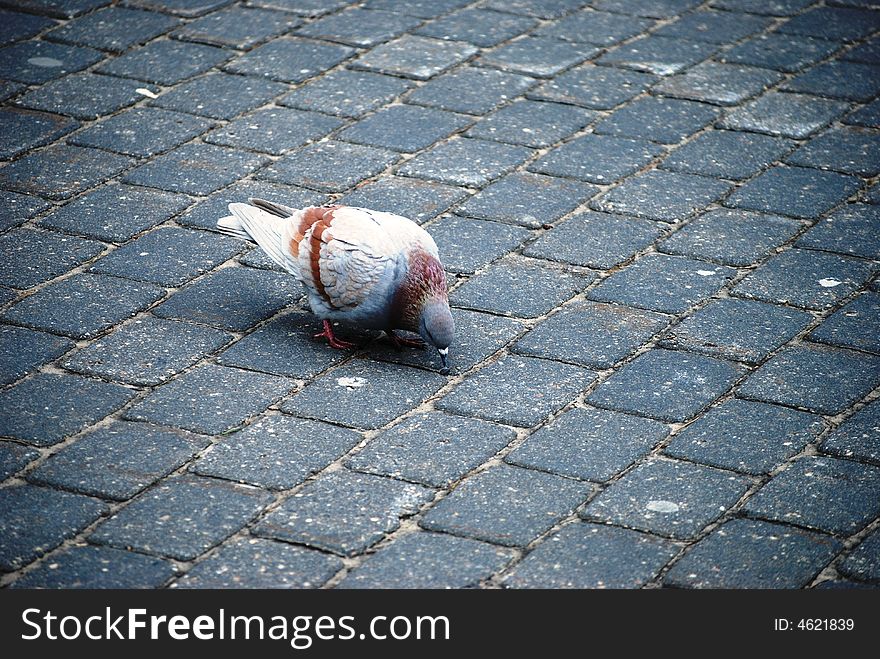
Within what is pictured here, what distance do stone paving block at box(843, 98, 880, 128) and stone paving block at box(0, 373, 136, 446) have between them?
4.22 meters

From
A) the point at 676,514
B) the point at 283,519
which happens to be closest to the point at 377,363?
the point at 283,519

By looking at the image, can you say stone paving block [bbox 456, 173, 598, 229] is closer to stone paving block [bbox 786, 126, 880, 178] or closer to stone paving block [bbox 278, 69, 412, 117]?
stone paving block [bbox 278, 69, 412, 117]

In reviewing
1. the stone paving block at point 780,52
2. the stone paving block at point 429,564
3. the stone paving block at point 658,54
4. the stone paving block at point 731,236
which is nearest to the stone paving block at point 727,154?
the stone paving block at point 731,236

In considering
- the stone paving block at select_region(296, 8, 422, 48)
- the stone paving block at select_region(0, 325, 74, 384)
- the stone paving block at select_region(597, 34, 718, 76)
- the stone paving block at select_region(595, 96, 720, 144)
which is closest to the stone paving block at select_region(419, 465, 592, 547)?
the stone paving block at select_region(0, 325, 74, 384)

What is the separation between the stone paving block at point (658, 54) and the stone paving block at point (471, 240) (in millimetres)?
2009

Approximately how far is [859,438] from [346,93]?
358 cm

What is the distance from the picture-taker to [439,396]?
441cm

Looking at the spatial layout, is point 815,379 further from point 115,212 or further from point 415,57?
point 415,57

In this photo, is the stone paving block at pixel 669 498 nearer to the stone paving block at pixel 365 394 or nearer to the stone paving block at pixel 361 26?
the stone paving block at pixel 365 394

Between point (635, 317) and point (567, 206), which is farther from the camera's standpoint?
point (567, 206)

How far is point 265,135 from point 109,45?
152cm

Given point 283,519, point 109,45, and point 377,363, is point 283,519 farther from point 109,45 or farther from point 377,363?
point 109,45
